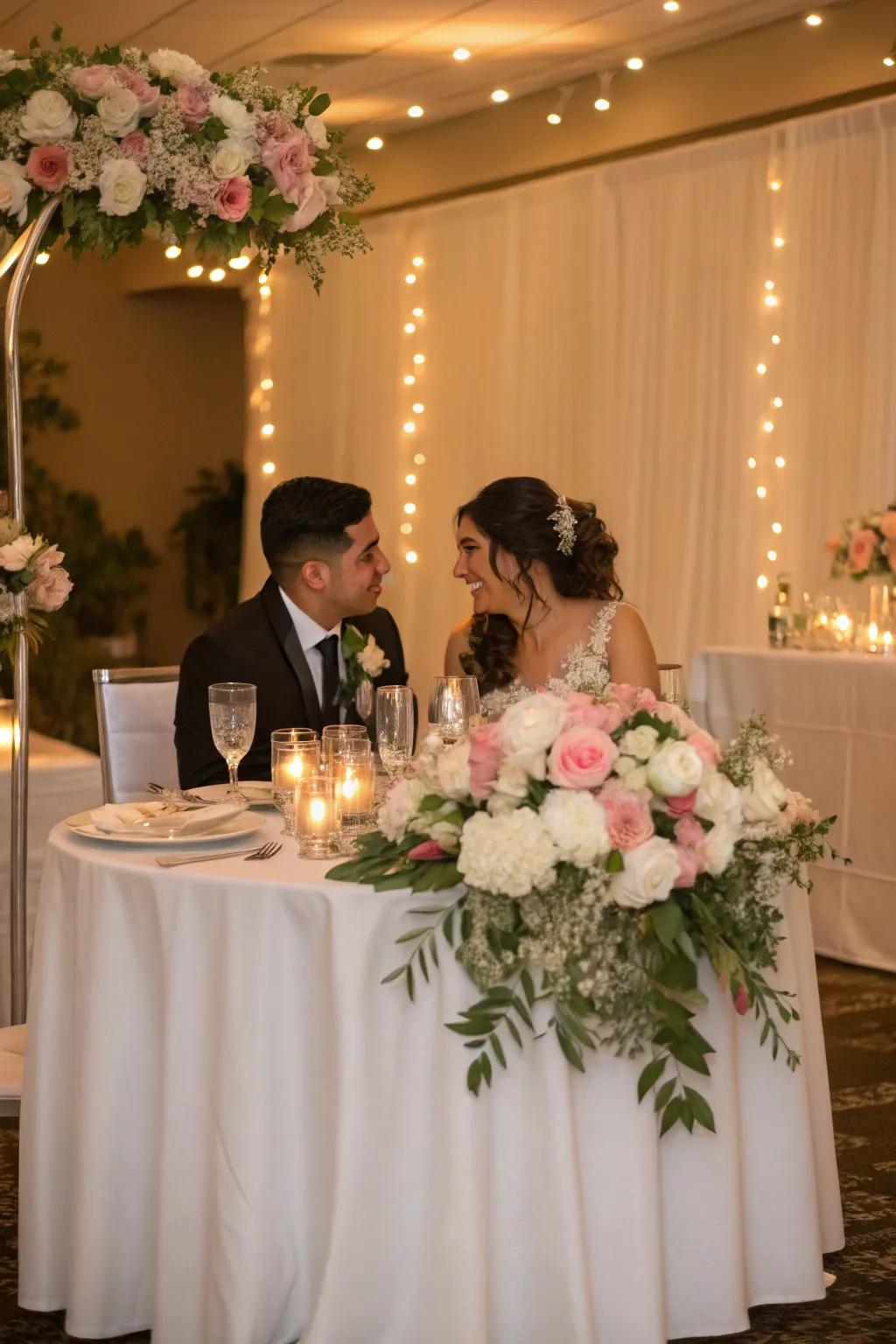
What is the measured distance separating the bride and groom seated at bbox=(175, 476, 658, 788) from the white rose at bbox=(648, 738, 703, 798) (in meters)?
1.45

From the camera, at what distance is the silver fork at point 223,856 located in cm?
278

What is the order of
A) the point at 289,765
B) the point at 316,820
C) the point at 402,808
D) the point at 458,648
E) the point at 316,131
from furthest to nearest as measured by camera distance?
the point at 458,648, the point at 316,131, the point at 289,765, the point at 316,820, the point at 402,808

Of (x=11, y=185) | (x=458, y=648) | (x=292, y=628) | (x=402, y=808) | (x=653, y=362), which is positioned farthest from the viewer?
(x=653, y=362)

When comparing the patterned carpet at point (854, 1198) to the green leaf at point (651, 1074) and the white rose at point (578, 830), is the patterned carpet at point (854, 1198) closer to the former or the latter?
the green leaf at point (651, 1074)

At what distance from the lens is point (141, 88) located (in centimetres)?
367

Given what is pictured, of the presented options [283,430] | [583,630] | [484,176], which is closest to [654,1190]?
[583,630]

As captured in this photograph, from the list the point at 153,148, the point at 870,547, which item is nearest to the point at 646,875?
the point at 153,148

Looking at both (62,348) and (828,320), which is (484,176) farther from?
(62,348)

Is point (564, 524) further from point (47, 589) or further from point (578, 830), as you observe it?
point (578, 830)

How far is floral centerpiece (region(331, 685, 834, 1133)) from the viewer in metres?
2.48

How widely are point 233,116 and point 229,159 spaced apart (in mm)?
111

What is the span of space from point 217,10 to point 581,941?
17.7 feet

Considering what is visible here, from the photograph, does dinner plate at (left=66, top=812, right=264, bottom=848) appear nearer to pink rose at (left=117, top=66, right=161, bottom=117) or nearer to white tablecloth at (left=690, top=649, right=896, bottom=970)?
pink rose at (left=117, top=66, right=161, bottom=117)

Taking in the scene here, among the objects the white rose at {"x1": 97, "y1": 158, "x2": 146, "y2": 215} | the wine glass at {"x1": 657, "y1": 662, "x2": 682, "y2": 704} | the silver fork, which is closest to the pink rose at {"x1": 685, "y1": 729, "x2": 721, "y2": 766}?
the silver fork
